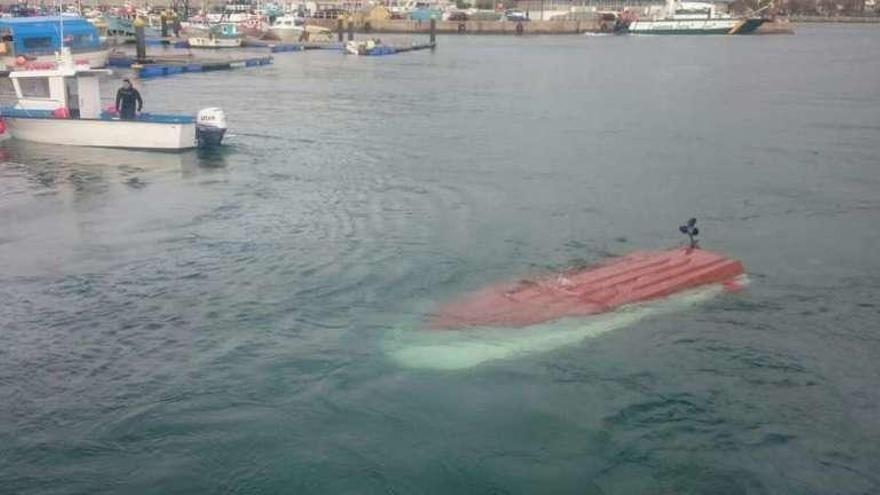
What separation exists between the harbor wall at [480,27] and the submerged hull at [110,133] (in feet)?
371

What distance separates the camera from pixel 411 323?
14.4m

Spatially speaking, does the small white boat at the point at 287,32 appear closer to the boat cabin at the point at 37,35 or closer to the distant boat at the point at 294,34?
the distant boat at the point at 294,34

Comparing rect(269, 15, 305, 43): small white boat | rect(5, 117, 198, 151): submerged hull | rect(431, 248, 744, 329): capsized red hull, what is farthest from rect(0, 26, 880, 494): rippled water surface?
rect(269, 15, 305, 43): small white boat

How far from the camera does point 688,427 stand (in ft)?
37.4

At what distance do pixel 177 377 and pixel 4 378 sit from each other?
→ 256 cm

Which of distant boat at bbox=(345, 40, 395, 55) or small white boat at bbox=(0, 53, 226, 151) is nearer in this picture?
small white boat at bbox=(0, 53, 226, 151)

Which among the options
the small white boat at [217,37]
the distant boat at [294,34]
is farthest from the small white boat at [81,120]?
the distant boat at [294,34]

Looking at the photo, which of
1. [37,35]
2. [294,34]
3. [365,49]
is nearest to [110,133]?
[37,35]

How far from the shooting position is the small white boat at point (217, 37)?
8819 cm

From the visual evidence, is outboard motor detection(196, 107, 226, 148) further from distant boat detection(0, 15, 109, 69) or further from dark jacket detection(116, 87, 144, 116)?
distant boat detection(0, 15, 109, 69)

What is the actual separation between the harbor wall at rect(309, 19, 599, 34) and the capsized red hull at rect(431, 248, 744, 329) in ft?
425

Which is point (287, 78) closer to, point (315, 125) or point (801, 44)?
point (315, 125)

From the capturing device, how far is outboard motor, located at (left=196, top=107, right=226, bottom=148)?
30.3 m

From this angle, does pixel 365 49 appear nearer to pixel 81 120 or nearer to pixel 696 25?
pixel 81 120
